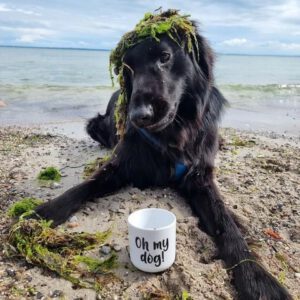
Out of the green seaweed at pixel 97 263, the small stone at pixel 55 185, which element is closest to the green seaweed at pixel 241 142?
the small stone at pixel 55 185

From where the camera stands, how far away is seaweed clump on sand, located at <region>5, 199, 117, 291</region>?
2.08 meters

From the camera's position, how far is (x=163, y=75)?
2.69 m

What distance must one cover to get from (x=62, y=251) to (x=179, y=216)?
0.90m

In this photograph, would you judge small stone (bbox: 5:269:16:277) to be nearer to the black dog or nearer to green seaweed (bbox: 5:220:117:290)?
green seaweed (bbox: 5:220:117:290)

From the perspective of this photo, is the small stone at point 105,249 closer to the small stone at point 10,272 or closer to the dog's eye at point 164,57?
the small stone at point 10,272

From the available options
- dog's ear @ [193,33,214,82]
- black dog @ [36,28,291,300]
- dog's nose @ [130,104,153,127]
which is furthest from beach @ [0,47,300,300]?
dog's nose @ [130,104,153,127]

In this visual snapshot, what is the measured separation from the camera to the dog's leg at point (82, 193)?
2672mm

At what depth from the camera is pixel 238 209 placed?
3.04 metres

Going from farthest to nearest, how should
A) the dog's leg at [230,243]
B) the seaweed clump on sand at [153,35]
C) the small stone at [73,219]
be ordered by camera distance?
the seaweed clump on sand at [153,35], the small stone at [73,219], the dog's leg at [230,243]

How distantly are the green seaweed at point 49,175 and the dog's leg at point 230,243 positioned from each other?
4.27 feet

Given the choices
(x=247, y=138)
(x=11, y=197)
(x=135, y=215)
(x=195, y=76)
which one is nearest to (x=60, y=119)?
(x=247, y=138)

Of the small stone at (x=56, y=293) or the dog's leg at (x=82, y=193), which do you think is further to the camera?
the dog's leg at (x=82, y=193)

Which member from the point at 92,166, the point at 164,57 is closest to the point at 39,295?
the point at 164,57

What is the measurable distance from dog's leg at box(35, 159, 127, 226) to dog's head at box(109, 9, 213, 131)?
571 mm
